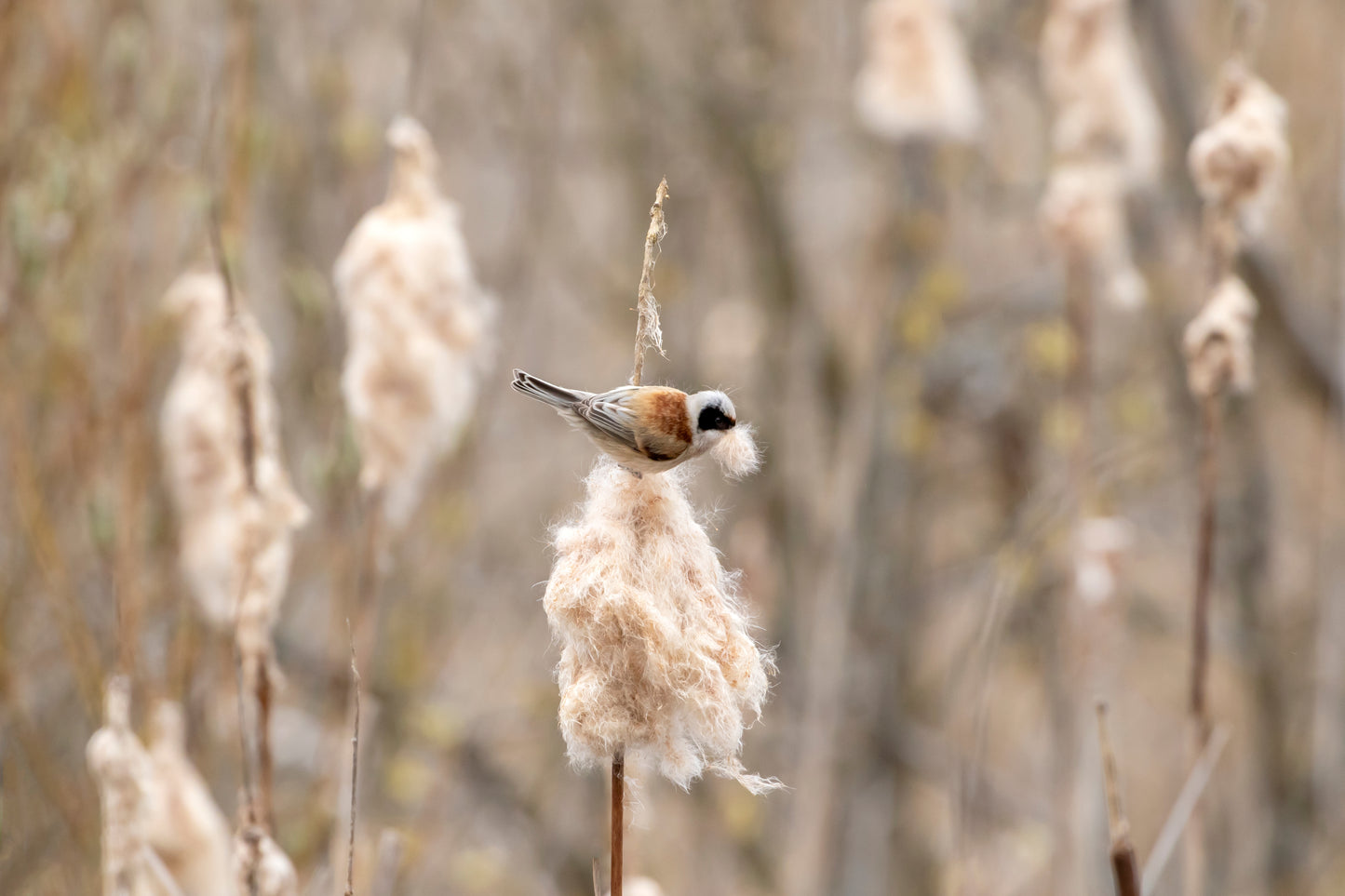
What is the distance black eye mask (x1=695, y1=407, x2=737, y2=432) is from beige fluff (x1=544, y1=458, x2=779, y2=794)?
5 cm

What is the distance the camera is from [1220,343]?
96cm

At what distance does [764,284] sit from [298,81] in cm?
112

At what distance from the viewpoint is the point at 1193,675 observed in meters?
0.89

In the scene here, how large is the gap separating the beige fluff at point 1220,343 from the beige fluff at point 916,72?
111 centimetres

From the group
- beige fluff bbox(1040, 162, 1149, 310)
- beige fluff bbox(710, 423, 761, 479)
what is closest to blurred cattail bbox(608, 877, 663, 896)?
beige fluff bbox(710, 423, 761, 479)

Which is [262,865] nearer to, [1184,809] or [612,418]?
[612,418]

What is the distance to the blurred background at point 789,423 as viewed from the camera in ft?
6.17

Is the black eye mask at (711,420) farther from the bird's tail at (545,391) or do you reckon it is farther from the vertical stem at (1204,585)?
the vertical stem at (1204,585)

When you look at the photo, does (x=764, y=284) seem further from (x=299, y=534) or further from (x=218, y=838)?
(x=218, y=838)

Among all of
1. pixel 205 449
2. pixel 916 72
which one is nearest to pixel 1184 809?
pixel 205 449

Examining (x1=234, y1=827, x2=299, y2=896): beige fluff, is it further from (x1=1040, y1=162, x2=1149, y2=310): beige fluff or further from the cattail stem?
(x1=1040, y1=162, x2=1149, y2=310): beige fluff

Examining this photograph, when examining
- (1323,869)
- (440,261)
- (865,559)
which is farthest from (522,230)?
(1323,869)

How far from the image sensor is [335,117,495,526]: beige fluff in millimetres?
1123

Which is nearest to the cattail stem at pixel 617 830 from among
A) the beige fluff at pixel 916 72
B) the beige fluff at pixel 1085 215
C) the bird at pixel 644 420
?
the bird at pixel 644 420
